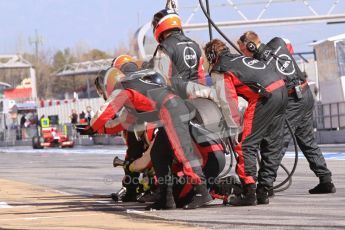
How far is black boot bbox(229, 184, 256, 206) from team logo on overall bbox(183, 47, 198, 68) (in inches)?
64.9

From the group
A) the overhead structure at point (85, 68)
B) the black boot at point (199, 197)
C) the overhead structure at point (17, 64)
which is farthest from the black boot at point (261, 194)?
the overhead structure at point (85, 68)

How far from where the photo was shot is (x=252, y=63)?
970 cm

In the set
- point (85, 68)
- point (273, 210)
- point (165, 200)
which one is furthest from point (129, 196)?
point (85, 68)

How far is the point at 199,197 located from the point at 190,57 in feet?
5.80

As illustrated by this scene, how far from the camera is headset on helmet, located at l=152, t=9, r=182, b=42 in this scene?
10367mm

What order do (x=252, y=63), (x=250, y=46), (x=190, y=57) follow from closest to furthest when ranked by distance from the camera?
(x=252, y=63)
(x=250, y=46)
(x=190, y=57)

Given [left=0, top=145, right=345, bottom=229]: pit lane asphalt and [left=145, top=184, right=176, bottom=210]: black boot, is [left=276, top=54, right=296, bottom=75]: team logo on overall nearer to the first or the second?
[left=0, top=145, right=345, bottom=229]: pit lane asphalt

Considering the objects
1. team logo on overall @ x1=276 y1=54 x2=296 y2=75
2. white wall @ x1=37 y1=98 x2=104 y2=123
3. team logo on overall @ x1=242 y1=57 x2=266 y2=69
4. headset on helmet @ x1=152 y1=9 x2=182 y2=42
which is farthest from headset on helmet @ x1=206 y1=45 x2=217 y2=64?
white wall @ x1=37 y1=98 x2=104 y2=123

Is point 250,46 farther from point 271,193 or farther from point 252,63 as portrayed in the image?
point 271,193

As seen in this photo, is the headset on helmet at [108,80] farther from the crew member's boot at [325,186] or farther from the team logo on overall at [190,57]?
the crew member's boot at [325,186]

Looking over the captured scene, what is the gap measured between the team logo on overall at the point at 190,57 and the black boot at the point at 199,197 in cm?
158

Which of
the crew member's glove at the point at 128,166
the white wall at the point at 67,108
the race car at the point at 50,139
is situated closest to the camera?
the crew member's glove at the point at 128,166

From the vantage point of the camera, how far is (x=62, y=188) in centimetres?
1360

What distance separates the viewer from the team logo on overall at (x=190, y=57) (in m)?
10.4
